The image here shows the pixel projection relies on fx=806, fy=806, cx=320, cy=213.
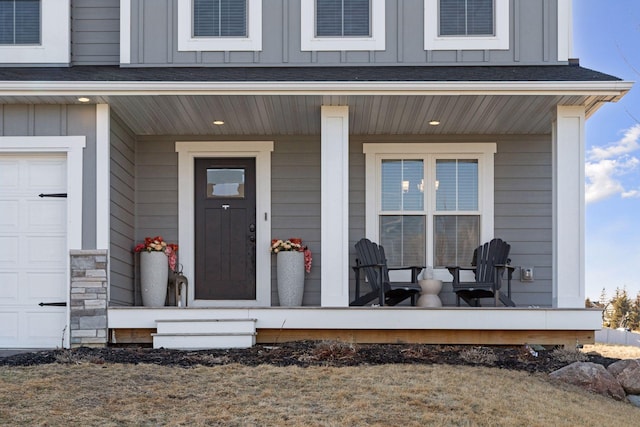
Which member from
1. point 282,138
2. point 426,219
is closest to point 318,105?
point 282,138

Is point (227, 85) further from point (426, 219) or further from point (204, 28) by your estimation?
point (426, 219)

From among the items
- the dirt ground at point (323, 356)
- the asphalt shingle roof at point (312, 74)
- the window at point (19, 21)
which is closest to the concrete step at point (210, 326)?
the dirt ground at point (323, 356)

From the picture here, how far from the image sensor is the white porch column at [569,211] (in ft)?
24.2

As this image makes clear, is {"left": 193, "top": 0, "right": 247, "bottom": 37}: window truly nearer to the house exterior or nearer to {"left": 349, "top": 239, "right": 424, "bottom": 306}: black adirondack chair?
the house exterior

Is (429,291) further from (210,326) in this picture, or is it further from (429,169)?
(210,326)

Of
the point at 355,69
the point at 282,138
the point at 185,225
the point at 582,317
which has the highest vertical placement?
the point at 355,69

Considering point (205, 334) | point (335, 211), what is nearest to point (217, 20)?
point (335, 211)

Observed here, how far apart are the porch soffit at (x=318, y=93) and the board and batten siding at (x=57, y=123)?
0.38 feet

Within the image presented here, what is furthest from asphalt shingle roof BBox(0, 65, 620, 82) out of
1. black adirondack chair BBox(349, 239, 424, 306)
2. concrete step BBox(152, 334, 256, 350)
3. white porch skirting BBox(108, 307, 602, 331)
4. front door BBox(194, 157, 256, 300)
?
concrete step BBox(152, 334, 256, 350)

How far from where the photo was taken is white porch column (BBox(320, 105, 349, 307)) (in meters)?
7.39

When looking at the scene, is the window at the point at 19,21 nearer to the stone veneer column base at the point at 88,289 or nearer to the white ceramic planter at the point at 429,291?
the stone veneer column base at the point at 88,289

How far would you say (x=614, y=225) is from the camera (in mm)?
11297

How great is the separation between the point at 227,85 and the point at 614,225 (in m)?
6.59

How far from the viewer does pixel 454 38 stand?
26.7 ft
